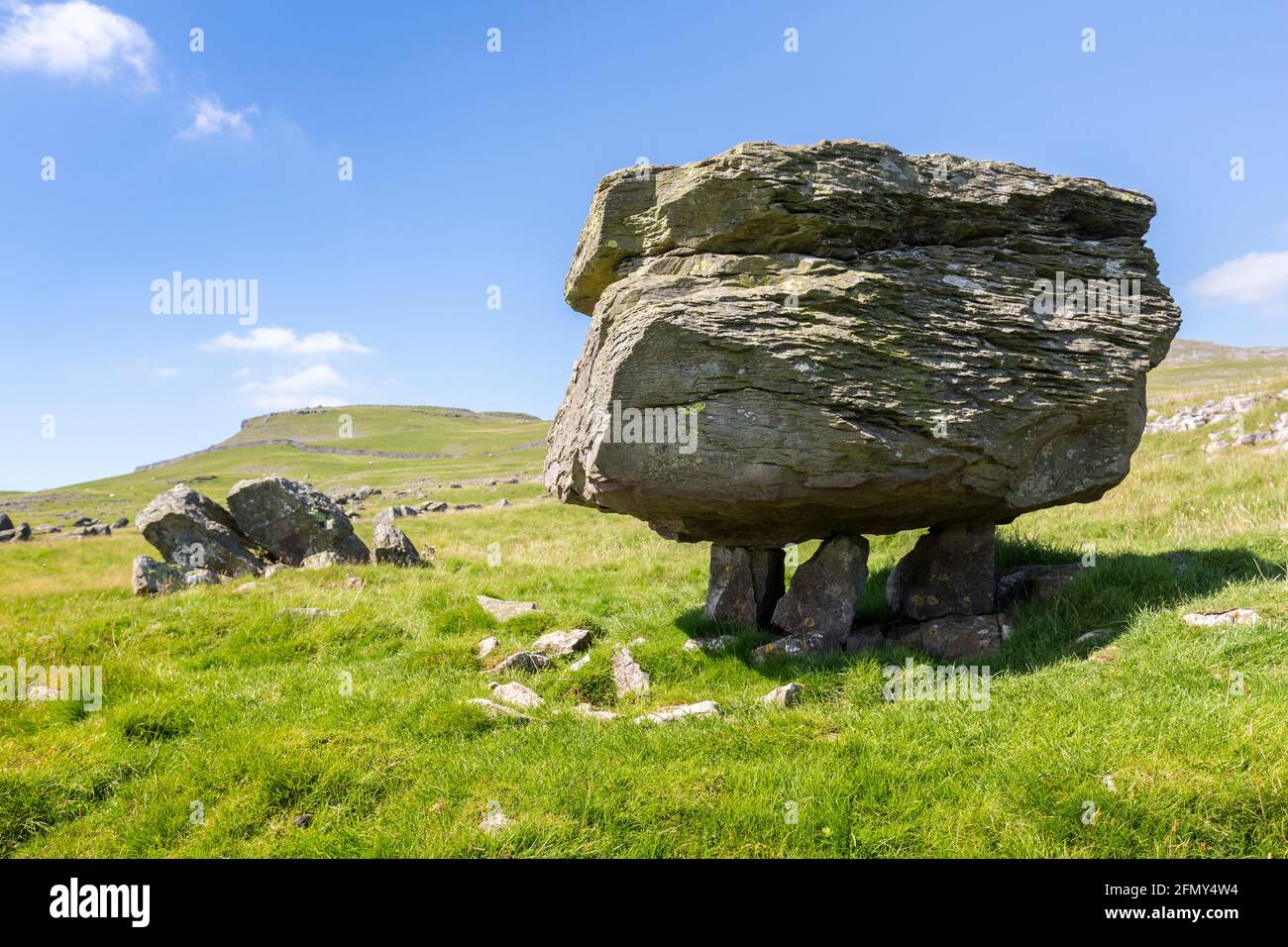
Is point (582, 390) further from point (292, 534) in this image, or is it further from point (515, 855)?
point (292, 534)

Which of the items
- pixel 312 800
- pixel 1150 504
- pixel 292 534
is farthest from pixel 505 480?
pixel 312 800

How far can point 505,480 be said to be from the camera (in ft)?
286

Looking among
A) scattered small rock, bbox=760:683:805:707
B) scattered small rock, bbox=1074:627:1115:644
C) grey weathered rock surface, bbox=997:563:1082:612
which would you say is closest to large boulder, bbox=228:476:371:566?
scattered small rock, bbox=760:683:805:707

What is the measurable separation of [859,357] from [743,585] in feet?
16.5

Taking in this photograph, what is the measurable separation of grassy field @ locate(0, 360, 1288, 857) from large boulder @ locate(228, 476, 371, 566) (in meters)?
7.56

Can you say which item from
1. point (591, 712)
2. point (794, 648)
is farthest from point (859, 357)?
point (591, 712)

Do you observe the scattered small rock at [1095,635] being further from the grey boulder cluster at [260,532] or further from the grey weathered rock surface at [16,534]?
the grey weathered rock surface at [16,534]

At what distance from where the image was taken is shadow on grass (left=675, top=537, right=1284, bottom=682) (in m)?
10.4

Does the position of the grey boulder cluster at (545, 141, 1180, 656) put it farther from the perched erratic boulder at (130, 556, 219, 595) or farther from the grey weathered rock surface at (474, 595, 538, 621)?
the perched erratic boulder at (130, 556, 219, 595)

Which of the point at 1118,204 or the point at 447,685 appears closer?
the point at 447,685

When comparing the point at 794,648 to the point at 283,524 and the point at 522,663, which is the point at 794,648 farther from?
the point at 283,524

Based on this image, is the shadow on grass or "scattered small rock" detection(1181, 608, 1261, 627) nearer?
"scattered small rock" detection(1181, 608, 1261, 627)

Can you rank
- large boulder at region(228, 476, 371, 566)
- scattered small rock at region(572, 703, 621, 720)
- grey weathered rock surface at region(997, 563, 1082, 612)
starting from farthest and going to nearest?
large boulder at region(228, 476, 371, 566)
grey weathered rock surface at region(997, 563, 1082, 612)
scattered small rock at region(572, 703, 621, 720)
